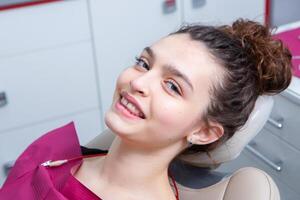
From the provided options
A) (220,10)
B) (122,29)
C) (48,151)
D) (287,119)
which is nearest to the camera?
(48,151)

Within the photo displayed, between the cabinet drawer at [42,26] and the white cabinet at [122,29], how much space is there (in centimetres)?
6

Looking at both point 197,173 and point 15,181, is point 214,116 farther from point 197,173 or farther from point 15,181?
point 15,181

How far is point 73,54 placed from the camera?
6.61ft

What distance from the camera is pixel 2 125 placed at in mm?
2016

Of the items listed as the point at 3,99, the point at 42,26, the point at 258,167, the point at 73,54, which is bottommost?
the point at 258,167

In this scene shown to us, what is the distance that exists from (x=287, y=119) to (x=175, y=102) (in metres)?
0.65

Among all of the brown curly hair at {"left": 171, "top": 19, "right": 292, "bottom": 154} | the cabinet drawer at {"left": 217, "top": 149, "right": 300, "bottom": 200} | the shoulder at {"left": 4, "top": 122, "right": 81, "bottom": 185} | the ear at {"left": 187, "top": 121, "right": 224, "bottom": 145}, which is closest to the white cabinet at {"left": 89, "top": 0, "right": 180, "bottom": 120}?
the cabinet drawer at {"left": 217, "top": 149, "right": 300, "bottom": 200}

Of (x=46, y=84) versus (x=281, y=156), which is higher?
(x=46, y=84)

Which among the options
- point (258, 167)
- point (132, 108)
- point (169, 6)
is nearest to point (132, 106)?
point (132, 108)

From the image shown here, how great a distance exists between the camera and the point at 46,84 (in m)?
2.01

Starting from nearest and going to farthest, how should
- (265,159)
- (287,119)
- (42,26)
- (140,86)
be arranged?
(140,86) → (287,119) → (265,159) → (42,26)

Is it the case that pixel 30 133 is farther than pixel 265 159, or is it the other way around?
pixel 30 133

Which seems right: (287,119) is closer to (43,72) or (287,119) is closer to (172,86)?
(172,86)

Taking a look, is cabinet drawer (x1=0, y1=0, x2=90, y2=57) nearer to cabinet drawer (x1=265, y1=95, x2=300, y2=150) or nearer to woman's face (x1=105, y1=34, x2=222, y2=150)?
cabinet drawer (x1=265, y1=95, x2=300, y2=150)
